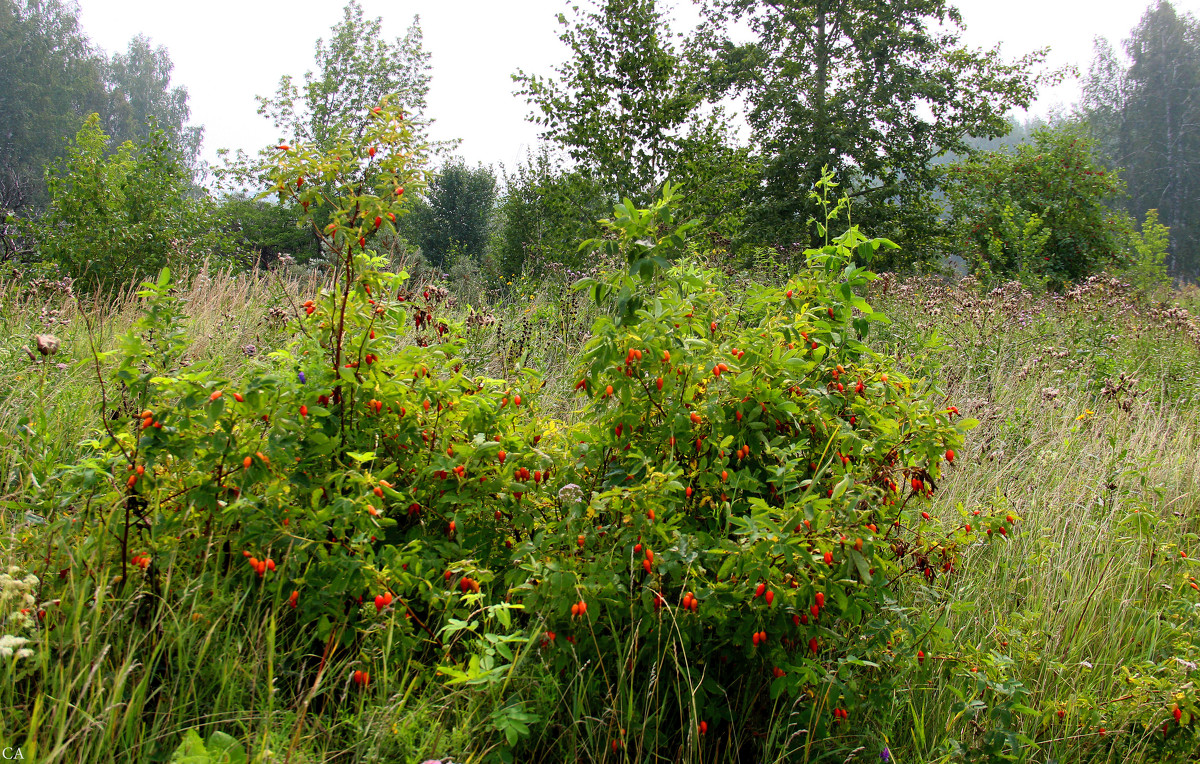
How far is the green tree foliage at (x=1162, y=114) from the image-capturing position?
3556cm

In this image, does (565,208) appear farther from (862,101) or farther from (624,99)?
(862,101)

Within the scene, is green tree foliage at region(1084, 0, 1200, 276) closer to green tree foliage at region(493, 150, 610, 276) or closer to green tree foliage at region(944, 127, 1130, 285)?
green tree foliage at region(944, 127, 1130, 285)

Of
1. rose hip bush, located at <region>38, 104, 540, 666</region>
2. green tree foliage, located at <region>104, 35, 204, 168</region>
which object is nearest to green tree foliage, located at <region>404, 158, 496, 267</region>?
rose hip bush, located at <region>38, 104, 540, 666</region>

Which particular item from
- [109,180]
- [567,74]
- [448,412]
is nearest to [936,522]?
[448,412]

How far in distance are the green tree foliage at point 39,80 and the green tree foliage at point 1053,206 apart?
42.2 metres

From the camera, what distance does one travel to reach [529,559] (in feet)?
4.70

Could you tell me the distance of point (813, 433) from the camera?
5.71ft

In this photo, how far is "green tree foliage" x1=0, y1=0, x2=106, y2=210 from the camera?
3503 centimetres

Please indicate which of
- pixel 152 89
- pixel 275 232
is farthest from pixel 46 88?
pixel 275 232

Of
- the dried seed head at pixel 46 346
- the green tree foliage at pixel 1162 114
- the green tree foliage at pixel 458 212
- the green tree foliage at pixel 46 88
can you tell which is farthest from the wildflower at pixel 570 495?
the green tree foliage at pixel 1162 114

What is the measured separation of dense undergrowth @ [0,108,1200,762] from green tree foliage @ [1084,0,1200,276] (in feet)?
154

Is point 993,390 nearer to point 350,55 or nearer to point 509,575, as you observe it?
point 509,575

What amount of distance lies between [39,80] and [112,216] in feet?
148

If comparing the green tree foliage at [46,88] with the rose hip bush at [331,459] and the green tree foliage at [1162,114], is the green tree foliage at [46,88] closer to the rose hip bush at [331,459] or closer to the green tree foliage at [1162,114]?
the rose hip bush at [331,459]
